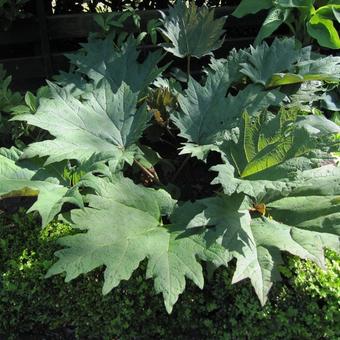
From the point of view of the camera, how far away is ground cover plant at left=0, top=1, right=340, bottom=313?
88.3 inches

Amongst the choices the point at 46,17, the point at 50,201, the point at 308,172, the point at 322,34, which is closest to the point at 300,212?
the point at 308,172

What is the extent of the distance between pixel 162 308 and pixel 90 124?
0.96 metres

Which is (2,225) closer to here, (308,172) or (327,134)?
(308,172)

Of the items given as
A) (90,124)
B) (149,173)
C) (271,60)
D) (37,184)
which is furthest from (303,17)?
(37,184)

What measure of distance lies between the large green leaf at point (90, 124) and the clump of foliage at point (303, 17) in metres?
1.49

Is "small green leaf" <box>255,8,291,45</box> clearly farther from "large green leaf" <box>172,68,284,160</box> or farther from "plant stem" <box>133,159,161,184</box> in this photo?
"plant stem" <box>133,159,161,184</box>

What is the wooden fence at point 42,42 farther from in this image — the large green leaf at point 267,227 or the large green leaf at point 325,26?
the large green leaf at point 267,227

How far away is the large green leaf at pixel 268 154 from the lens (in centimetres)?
231

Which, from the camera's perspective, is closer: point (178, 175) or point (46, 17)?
point (178, 175)

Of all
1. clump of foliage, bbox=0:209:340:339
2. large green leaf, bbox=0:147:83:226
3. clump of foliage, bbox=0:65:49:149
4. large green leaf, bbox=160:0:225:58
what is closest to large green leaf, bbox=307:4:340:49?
large green leaf, bbox=160:0:225:58

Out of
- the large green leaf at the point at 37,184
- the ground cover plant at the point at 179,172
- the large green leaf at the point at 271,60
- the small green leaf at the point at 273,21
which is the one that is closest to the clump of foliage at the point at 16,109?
the ground cover plant at the point at 179,172

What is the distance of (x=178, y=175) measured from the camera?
3264 millimetres

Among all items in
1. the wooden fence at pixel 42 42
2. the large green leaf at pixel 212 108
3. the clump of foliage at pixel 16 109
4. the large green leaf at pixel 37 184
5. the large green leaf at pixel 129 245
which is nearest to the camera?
the large green leaf at pixel 129 245

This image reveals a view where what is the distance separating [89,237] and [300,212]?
3.13 ft
